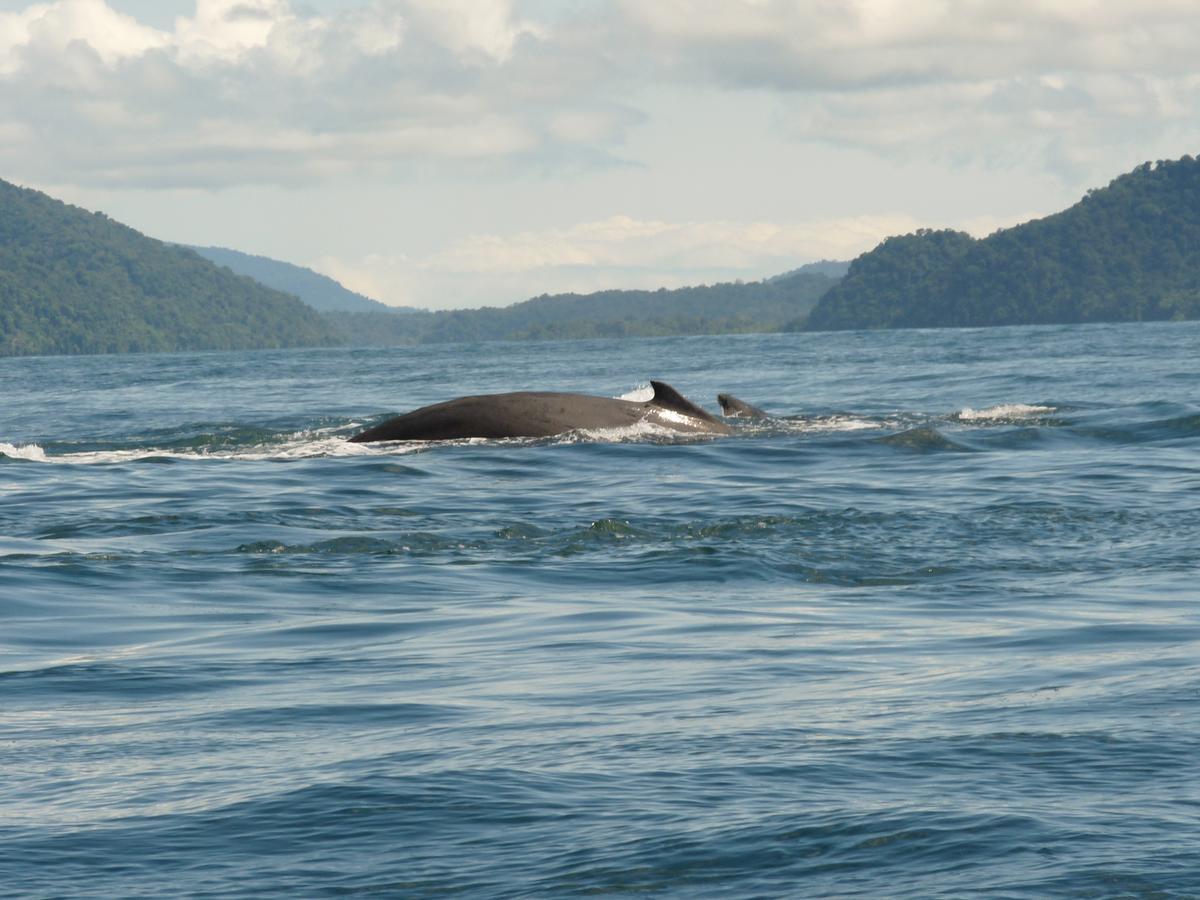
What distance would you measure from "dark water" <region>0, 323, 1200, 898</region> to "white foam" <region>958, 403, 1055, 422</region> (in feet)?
12.4

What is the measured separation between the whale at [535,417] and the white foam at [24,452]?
4002 mm

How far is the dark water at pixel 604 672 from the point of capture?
5.76m

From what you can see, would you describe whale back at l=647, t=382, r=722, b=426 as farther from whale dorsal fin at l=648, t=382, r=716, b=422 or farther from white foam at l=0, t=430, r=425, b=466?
white foam at l=0, t=430, r=425, b=466

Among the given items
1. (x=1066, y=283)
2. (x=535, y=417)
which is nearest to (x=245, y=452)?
(x=535, y=417)

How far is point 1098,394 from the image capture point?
33.3 meters

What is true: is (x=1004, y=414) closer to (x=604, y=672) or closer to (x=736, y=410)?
(x=736, y=410)

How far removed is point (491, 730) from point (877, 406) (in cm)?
2619

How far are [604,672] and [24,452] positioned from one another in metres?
16.3

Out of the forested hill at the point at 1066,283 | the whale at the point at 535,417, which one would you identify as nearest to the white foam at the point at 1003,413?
→ the whale at the point at 535,417

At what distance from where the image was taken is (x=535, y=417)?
22.6 meters

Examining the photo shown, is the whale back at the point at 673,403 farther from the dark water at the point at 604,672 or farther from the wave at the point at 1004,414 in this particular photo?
the wave at the point at 1004,414

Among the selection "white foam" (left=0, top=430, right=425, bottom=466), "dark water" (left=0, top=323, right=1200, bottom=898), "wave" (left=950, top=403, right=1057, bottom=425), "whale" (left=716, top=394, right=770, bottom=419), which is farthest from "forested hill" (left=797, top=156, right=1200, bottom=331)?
"dark water" (left=0, top=323, right=1200, bottom=898)

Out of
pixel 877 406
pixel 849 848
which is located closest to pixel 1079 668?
pixel 849 848

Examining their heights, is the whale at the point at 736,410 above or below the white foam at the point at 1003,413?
above
